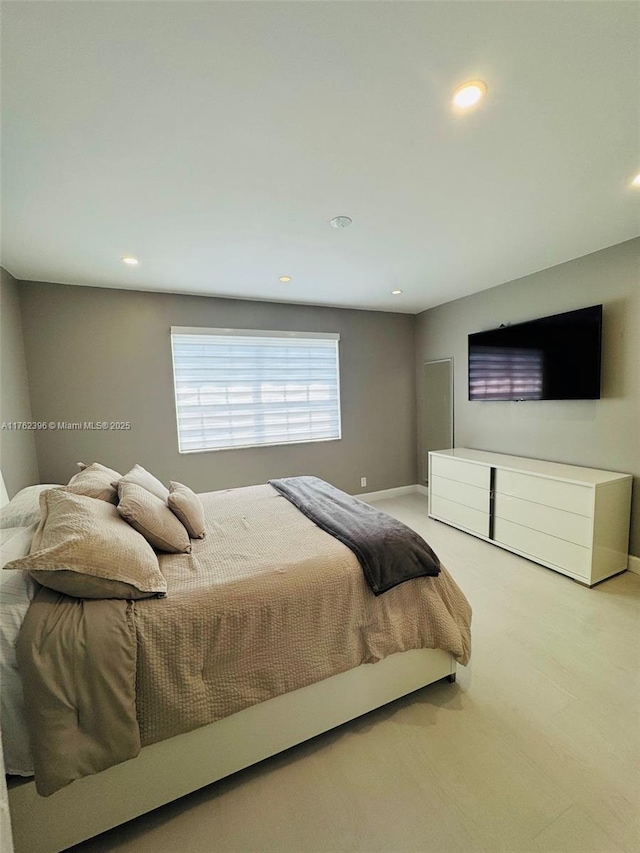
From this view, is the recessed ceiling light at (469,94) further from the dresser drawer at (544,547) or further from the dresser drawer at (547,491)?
the dresser drawer at (544,547)

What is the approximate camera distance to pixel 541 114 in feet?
4.49

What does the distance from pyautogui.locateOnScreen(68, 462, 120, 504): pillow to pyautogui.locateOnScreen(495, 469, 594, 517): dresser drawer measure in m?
2.96

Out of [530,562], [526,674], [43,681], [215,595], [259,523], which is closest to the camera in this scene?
[43,681]

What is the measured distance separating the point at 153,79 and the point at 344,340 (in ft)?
10.7

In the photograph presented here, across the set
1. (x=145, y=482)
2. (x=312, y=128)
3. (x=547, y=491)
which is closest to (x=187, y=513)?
(x=145, y=482)

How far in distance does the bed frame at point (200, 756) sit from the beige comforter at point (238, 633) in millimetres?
87

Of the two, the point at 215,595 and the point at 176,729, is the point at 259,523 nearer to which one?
the point at 215,595

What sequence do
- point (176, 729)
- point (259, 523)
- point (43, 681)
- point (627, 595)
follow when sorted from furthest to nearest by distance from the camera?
point (627, 595) → point (259, 523) → point (176, 729) → point (43, 681)

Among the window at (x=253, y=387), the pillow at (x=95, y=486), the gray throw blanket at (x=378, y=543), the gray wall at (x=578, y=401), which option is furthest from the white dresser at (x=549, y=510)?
the pillow at (x=95, y=486)

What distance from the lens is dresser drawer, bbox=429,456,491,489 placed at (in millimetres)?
3176

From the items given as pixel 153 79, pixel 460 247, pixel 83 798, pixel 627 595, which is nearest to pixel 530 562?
pixel 627 595

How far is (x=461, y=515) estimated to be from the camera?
3451 millimetres

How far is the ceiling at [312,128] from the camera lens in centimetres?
104

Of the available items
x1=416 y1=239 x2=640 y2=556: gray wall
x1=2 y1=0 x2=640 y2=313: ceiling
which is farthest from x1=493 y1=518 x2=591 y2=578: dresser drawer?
x1=2 y1=0 x2=640 y2=313: ceiling
